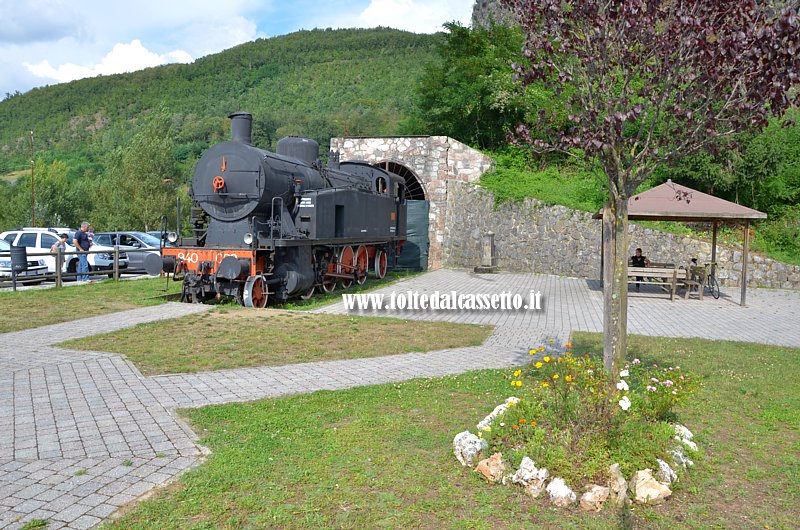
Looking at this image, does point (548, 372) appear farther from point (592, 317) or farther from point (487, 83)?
point (487, 83)

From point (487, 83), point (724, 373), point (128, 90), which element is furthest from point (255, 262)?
point (128, 90)

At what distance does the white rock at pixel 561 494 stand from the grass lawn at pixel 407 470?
8 cm

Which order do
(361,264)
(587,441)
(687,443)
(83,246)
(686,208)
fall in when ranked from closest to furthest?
(587,441) → (687,443) → (686,208) → (361,264) → (83,246)

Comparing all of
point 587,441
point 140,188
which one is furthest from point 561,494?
point 140,188

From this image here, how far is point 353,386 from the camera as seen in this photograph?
6.87 metres

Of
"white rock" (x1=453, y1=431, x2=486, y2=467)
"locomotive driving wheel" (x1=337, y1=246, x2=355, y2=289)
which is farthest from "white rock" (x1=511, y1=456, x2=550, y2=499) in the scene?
"locomotive driving wheel" (x1=337, y1=246, x2=355, y2=289)

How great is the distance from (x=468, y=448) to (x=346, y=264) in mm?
12008

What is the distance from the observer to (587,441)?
14.1 ft

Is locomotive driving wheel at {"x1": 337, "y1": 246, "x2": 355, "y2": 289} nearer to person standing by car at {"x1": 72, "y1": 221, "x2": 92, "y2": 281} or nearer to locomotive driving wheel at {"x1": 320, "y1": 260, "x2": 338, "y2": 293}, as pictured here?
locomotive driving wheel at {"x1": 320, "y1": 260, "x2": 338, "y2": 293}

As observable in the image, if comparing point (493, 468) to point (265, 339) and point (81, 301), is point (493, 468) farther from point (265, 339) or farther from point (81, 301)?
point (81, 301)

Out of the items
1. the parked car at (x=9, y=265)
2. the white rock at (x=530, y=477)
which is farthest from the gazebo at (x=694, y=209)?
the parked car at (x=9, y=265)

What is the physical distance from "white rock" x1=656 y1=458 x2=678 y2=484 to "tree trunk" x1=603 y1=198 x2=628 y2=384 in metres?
1.24

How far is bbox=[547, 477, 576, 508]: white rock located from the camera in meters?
3.95

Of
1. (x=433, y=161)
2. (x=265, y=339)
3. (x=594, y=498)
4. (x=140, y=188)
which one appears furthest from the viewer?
(x=140, y=188)
